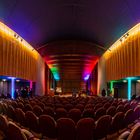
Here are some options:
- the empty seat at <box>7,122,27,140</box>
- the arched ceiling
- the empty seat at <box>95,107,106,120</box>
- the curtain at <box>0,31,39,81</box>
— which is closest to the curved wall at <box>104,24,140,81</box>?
the arched ceiling

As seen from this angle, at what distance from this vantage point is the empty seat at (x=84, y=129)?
729 centimetres

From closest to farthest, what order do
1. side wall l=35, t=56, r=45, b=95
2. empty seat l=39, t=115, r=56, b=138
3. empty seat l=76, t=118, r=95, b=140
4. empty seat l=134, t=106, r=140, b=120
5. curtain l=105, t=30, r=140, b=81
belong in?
empty seat l=76, t=118, r=95, b=140 < empty seat l=39, t=115, r=56, b=138 < empty seat l=134, t=106, r=140, b=120 < curtain l=105, t=30, r=140, b=81 < side wall l=35, t=56, r=45, b=95

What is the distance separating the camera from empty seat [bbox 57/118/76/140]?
24.1 ft

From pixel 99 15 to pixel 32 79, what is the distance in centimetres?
1666

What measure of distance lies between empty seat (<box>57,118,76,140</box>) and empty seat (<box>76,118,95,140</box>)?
15cm

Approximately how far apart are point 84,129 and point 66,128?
1.65 ft

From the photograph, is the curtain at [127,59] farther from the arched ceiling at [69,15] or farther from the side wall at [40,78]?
the side wall at [40,78]

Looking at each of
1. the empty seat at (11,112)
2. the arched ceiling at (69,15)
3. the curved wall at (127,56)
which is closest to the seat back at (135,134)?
the empty seat at (11,112)

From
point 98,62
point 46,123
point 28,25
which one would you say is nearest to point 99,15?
point 28,25

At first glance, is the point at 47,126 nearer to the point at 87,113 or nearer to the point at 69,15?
the point at 87,113

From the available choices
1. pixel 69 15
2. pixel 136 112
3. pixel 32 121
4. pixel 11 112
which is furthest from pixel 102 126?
pixel 69 15

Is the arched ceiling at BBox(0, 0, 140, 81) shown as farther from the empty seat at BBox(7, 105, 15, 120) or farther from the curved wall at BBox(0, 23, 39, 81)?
the empty seat at BBox(7, 105, 15, 120)

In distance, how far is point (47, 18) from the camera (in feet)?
90.4

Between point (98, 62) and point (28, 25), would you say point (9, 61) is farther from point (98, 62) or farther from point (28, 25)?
point (98, 62)
